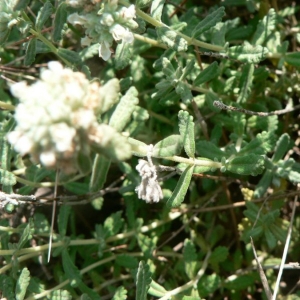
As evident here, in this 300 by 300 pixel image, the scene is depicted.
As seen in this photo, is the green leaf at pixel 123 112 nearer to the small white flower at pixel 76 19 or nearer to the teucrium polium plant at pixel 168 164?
the teucrium polium plant at pixel 168 164

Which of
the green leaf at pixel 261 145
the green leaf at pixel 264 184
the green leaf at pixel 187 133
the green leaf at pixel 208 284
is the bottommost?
the green leaf at pixel 208 284

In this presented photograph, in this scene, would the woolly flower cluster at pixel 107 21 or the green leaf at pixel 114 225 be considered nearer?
the woolly flower cluster at pixel 107 21

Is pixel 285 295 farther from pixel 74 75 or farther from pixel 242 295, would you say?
pixel 74 75

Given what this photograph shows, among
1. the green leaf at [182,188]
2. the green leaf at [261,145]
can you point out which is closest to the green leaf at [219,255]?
the green leaf at [261,145]

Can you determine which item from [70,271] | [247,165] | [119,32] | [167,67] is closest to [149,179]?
[247,165]

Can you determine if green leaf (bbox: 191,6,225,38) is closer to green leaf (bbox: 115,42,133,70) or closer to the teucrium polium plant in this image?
→ the teucrium polium plant

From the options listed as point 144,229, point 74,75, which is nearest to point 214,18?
point 74,75
